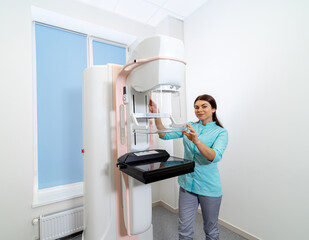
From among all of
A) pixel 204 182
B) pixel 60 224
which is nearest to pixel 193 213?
pixel 204 182

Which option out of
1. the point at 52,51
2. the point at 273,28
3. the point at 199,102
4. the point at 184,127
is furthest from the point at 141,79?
the point at 52,51

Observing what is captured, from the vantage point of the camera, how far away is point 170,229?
189 cm

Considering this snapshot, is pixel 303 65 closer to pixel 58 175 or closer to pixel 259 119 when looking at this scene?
pixel 259 119

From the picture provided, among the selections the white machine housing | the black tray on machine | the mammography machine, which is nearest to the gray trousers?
the mammography machine

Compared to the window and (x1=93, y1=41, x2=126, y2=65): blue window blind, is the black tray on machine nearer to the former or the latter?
the window

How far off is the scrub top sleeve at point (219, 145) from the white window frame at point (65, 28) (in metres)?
1.55

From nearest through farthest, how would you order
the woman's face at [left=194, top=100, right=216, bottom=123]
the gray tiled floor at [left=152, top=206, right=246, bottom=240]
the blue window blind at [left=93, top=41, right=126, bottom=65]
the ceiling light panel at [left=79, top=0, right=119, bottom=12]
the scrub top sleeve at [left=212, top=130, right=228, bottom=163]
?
the scrub top sleeve at [left=212, top=130, right=228, bottom=163] < the woman's face at [left=194, top=100, right=216, bottom=123] < the gray tiled floor at [left=152, top=206, right=246, bottom=240] < the ceiling light panel at [left=79, top=0, right=119, bottom=12] < the blue window blind at [left=93, top=41, right=126, bottom=65]

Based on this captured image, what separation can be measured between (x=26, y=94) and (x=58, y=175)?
3.35 ft

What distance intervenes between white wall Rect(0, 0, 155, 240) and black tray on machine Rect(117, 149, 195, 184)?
1275 mm

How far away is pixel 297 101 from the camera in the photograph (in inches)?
53.3

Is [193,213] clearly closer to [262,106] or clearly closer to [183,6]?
[262,106]

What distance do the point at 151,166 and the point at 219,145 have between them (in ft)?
1.91

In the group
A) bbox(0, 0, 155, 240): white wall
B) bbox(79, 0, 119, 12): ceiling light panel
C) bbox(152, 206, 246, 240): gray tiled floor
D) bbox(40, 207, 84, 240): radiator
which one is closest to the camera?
bbox(0, 0, 155, 240): white wall

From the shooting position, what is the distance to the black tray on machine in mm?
731
